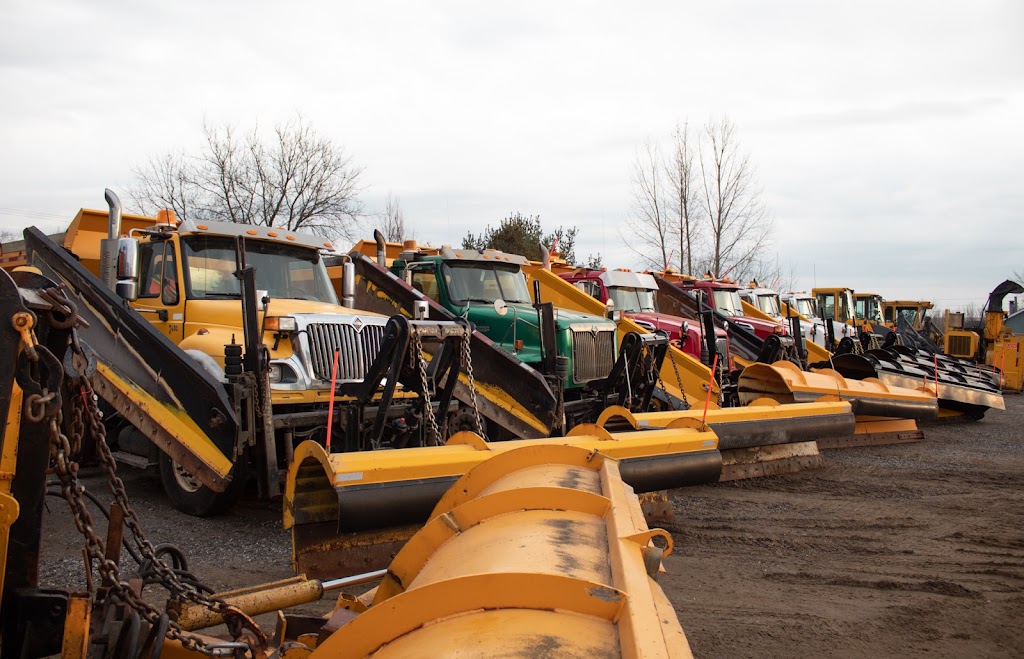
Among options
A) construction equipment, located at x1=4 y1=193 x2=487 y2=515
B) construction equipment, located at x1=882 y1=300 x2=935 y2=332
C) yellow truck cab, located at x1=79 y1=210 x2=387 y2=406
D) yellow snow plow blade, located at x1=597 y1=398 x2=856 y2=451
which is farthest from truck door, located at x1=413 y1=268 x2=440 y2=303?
construction equipment, located at x1=882 y1=300 x2=935 y2=332

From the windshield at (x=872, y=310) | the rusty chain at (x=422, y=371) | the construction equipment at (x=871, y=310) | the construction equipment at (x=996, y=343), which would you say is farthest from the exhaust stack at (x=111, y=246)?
the windshield at (x=872, y=310)

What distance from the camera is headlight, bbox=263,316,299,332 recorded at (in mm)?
6871

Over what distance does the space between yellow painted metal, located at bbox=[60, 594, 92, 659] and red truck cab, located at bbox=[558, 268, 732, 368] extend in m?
11.1

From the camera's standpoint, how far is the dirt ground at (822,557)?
4.30m

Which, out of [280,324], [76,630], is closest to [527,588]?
[76,630]

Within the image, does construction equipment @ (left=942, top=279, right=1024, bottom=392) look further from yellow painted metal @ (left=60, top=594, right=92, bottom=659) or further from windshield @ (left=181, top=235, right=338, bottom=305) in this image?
yellow painted metal @ (left=60, top=594, right=92, bottom=659)

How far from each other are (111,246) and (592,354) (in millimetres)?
5886

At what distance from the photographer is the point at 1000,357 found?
21219 millimetres

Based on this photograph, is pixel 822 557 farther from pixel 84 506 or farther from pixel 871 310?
pixel 871 310

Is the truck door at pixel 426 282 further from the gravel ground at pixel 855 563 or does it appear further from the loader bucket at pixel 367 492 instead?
the loader bucket at pixel 367 492

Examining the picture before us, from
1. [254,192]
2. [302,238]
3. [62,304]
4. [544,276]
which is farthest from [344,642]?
[254,192]

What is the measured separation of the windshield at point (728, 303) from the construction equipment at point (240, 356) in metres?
11.5

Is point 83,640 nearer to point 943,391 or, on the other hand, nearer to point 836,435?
point 836,435

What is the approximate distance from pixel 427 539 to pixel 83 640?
1035mm
